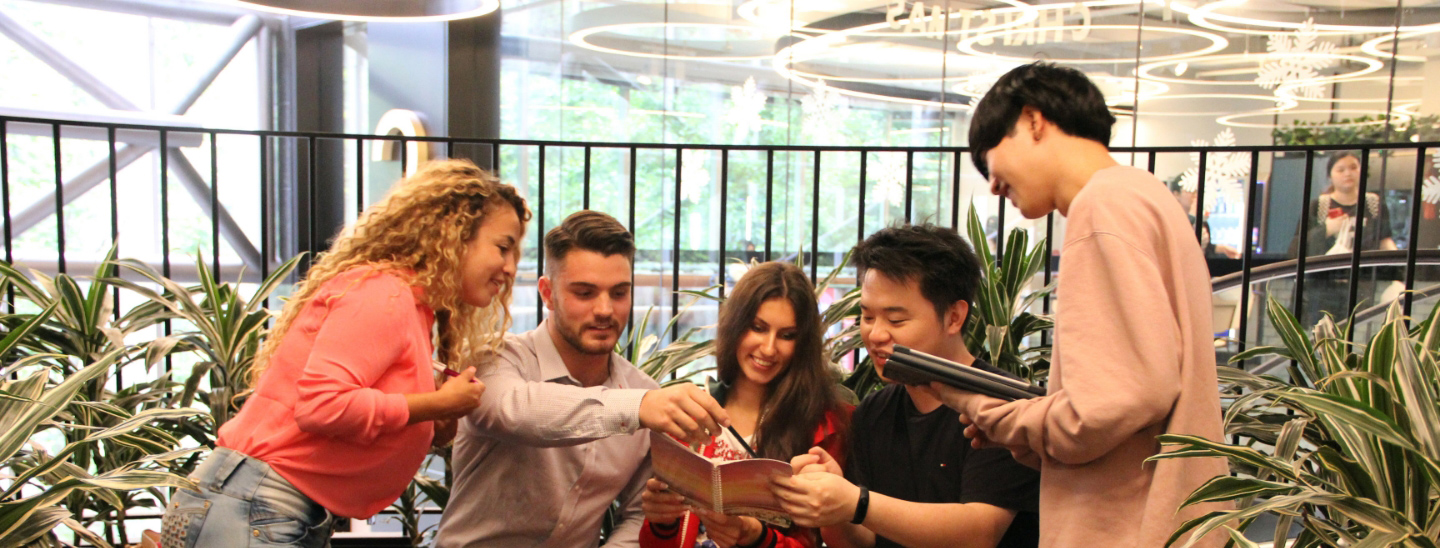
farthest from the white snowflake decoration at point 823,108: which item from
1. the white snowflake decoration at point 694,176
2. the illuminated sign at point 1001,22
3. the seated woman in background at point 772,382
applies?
the seated woman in background at point 772,382

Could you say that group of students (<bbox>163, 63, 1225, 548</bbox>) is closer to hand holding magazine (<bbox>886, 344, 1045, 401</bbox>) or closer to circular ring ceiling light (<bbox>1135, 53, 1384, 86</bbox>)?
hand holding magazine (<bbox>886, 344, 1045, 401</bbox>)

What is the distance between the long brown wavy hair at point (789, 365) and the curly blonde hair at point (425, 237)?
508 millimetres

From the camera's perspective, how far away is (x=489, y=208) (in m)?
1.72

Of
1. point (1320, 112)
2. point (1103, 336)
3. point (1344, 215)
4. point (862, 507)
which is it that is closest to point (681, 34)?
point (1320, 112)

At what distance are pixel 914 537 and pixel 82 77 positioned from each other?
8.52 metres

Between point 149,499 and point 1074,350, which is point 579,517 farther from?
point 149,499

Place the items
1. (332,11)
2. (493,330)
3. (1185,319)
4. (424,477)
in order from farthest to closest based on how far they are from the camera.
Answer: (332,11) → (424,477) → (493,330) → (1185,319)

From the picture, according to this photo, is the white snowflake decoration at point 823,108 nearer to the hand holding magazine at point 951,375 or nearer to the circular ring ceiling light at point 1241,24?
the circular ring ceiling light at point 1241,24

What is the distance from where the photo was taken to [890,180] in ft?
22.1

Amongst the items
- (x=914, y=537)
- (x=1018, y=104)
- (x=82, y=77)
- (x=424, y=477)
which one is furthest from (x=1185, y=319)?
(x=82, y=77)

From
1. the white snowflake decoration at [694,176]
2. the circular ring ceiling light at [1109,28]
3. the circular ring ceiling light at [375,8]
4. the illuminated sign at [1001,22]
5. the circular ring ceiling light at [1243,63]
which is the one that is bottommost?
the white snowflake decoration at [694,176]

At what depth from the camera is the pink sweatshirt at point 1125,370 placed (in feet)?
3.68

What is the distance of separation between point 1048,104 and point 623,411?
0.87 metres

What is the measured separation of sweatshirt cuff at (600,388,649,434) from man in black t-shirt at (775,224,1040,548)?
0.97 ft
